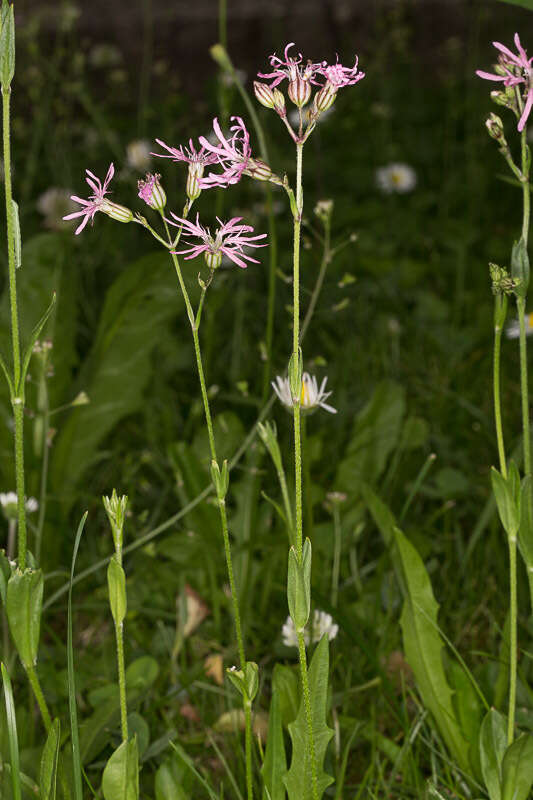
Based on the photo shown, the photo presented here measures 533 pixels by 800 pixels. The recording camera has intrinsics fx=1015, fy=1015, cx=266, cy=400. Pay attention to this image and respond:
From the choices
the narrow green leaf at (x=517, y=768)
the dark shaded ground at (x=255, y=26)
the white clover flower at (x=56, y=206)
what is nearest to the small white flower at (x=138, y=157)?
the white clover flower at (x=56, y=206)

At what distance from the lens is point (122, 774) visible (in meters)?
0.76

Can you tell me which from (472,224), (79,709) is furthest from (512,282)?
(472,224)

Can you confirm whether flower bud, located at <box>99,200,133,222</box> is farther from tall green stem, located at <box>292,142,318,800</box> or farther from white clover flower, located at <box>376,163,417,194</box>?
white clover flower, located at <box>376,163,417,194</box>

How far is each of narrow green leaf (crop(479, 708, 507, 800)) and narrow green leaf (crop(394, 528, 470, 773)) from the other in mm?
113

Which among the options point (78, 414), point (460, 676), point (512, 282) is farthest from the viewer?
point (78, 414)

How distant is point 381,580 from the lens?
125cm

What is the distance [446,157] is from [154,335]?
168 cm

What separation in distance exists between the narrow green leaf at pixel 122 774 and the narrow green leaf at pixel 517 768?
11.9 inches

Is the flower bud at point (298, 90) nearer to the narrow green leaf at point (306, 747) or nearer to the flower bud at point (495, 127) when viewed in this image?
the flower bud at point (495, 127)

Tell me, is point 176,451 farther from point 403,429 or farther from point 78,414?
point 403,429

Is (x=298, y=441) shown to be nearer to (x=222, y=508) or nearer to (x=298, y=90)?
(x=222, y=508)

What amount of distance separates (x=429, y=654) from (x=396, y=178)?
1.88 m

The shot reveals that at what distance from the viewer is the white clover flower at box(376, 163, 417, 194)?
2679 millimetres

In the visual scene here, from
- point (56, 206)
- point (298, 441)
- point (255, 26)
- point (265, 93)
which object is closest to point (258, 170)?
point (265, 93)
